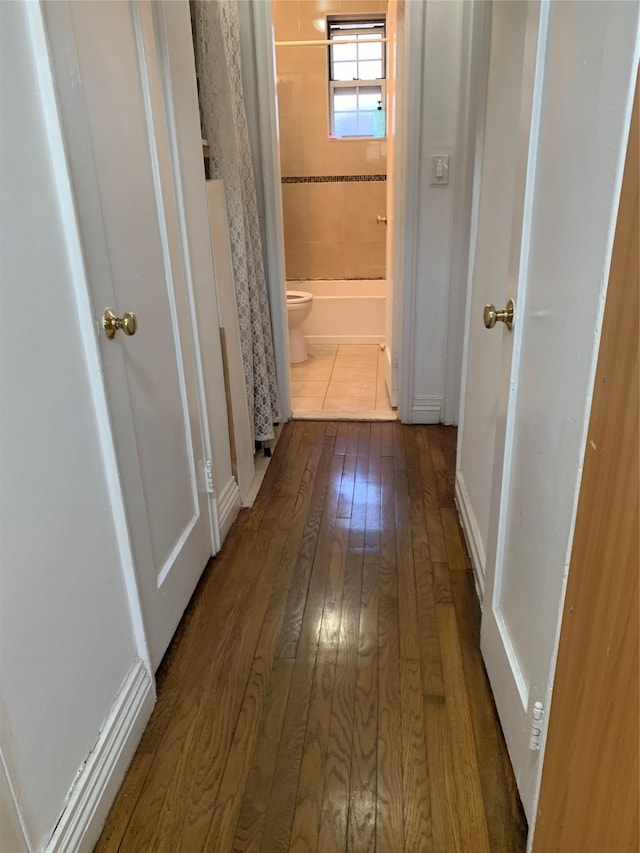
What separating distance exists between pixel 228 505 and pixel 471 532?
2.81ft

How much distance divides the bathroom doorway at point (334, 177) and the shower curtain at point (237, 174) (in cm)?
122

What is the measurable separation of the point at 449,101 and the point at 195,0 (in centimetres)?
112

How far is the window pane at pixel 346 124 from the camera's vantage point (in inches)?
189

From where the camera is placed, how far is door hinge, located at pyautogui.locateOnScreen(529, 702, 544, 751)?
1129 mm

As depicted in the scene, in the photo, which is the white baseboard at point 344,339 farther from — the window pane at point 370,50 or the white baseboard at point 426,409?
the window pane at point 370,50

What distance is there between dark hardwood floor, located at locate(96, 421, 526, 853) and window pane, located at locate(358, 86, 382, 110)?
11.6 ft

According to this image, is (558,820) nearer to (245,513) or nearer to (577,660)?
(577,660)

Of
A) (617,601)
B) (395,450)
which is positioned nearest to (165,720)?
(617,601)

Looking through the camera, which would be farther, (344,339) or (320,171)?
(320,171)

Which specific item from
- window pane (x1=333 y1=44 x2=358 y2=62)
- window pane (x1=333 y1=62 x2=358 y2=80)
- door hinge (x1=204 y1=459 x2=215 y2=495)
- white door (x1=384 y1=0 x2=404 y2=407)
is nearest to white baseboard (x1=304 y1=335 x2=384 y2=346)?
white door (x1=384 y1=0 x2=404 y2=407)

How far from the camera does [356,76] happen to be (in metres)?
4.71

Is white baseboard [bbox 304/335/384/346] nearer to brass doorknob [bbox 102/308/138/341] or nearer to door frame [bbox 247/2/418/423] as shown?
door frame [bbox 247/2/418/423]

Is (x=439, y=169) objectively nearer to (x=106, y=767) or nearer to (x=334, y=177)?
(x=334, y=177)

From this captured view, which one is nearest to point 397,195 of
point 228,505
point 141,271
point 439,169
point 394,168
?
point 394,168
